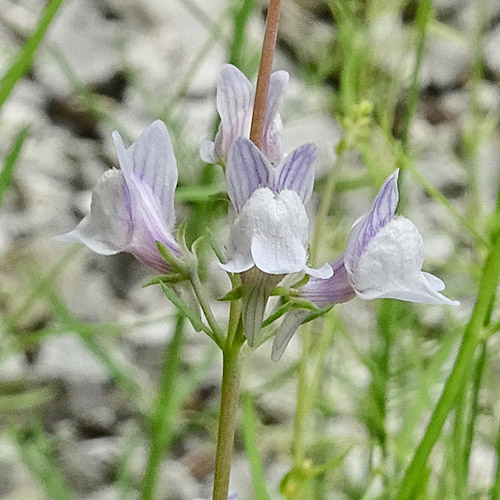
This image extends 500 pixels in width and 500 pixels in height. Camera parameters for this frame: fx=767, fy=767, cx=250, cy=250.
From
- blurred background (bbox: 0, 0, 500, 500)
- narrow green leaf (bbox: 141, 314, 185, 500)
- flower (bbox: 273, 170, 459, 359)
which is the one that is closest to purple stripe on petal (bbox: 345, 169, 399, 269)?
flower (bbox: 273, 170, 459, 359)

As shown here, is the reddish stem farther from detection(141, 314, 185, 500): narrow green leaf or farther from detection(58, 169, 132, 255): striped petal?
detection(141, 314, 185, 500): narrow green leaf

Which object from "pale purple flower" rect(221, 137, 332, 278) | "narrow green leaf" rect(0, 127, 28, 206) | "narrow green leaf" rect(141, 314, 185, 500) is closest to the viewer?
"pale purple flower" rect(221, 137, 332, 278)

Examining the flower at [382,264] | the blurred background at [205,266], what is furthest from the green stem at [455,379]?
the blurred background at [205,266]

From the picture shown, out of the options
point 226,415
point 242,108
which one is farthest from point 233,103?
point 226,415

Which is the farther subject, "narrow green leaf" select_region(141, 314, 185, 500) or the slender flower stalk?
"narrow green leaf" select_region(141, 314, 185, 500)

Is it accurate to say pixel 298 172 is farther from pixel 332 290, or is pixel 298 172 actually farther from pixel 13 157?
pixel 13 157

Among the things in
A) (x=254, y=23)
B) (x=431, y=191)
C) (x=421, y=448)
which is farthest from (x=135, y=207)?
(x=254, y=23)

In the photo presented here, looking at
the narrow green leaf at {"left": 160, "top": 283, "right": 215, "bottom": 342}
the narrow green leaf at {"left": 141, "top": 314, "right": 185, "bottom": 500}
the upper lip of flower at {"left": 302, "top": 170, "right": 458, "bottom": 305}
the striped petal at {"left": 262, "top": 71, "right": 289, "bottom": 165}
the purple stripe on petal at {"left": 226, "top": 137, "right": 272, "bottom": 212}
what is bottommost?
the narrow green leaf at {"left": 141, "top": 314, "right": 185, "bottom": 500}
